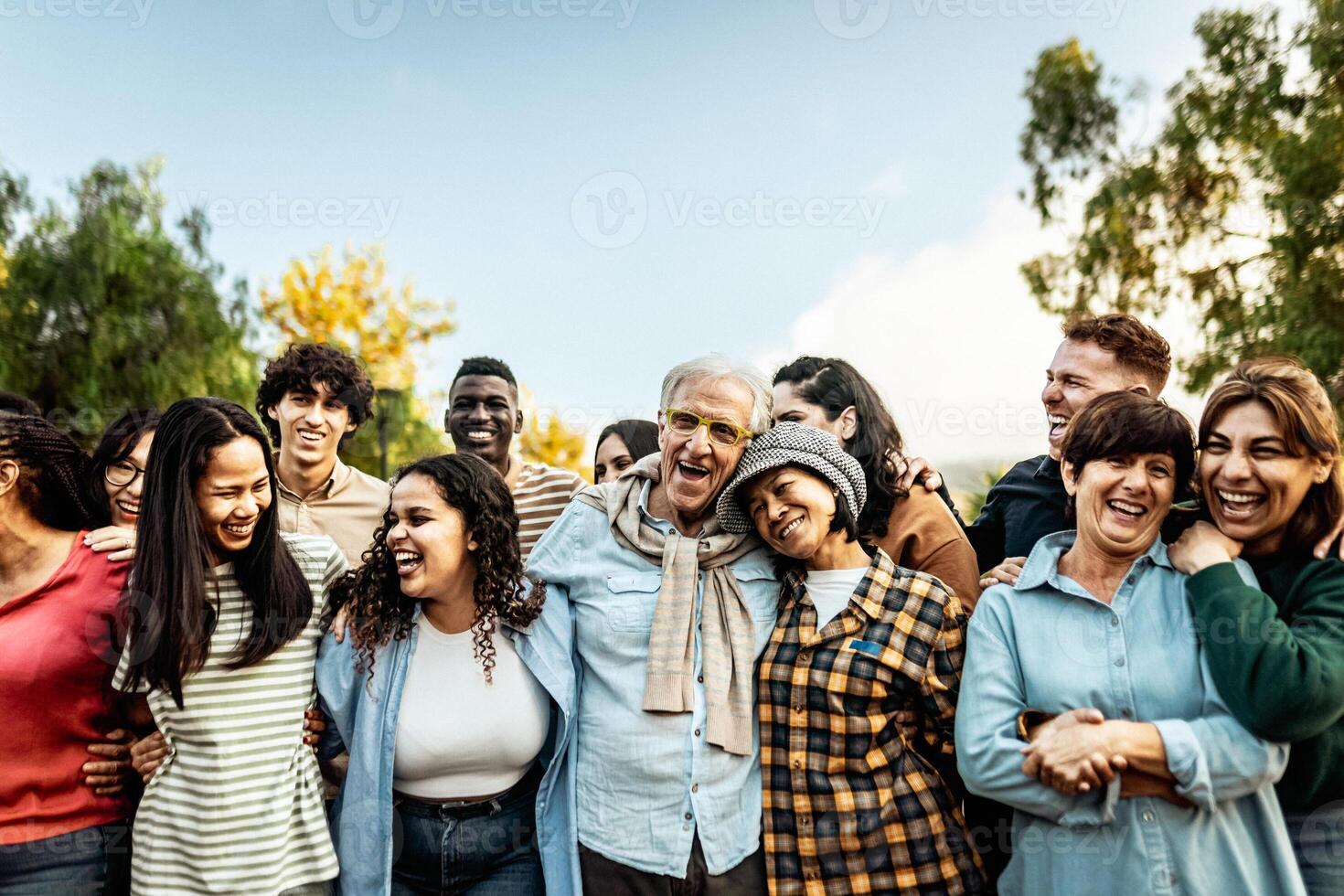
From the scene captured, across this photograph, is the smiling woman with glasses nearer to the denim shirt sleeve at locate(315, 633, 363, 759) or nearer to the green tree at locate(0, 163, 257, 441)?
the denim shirt sleeve at locate(315, 633, 363, 759)

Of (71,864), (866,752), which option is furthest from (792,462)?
(71,864)

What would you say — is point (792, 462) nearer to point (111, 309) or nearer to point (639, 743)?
point (639, 743)

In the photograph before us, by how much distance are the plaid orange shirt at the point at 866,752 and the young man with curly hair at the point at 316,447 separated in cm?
210

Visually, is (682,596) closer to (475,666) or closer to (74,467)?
(475,666)

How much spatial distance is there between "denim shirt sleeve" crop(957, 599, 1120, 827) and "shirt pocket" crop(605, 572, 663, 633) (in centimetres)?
100

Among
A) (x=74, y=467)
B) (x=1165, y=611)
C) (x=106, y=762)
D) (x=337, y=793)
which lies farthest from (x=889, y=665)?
(x=74, y=467)

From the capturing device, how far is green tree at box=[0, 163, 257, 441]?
57.5 feet

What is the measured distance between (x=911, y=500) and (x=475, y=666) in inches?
66.1

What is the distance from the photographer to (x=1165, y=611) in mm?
2635

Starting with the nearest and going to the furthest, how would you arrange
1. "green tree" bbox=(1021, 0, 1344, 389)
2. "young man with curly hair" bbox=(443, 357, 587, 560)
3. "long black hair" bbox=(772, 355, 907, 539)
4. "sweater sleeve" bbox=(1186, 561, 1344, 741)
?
"sweater sleeve" bbox=(1186, 561, 1344, 741)
"long black hair" bbox=(772, 355, 907, 539)
"young man with curly hair" bbox=(443, 357, 587, 560)
"green tree" bbox=(1021, 0, 1344, 389)

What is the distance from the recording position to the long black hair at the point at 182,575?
106 inches

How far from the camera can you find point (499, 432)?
15.7 feet

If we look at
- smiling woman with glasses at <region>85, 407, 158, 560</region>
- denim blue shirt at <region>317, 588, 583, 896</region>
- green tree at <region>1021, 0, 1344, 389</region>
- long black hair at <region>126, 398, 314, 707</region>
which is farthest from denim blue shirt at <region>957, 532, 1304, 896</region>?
green tree at <region>1021, 0, 1344, 389</region>

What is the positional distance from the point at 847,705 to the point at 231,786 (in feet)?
5.94
